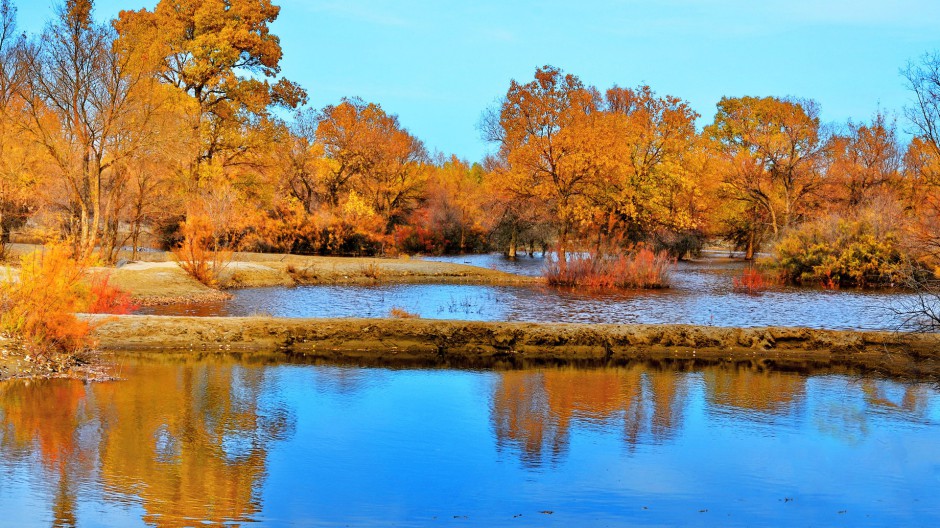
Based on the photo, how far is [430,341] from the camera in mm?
12641

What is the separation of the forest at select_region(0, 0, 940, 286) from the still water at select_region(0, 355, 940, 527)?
39.5 feet

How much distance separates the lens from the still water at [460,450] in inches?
227

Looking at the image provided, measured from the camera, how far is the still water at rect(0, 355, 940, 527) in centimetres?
577

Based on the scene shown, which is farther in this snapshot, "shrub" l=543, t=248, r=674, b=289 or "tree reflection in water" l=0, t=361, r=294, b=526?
"shrub" l=543, t=248, r=674, b=289

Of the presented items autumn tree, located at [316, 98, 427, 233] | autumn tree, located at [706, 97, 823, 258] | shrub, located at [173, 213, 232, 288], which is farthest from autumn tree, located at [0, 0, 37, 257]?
autumn tree, located at [706, 97, 823, 258]

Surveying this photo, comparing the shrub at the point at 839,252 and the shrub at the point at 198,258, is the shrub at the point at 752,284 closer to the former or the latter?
the shrub at the point at 839,252

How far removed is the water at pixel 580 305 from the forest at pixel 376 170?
2148 millimetres

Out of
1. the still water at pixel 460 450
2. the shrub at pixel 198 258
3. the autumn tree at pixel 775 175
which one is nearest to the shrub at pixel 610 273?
the shrub at pixel 198 258

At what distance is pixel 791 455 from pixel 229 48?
30963 mm

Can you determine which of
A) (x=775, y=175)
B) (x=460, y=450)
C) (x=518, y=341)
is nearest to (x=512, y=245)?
(x=775, y=175)

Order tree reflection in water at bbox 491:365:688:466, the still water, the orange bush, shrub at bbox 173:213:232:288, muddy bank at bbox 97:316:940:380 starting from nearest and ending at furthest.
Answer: the still water < tree reflection in water at bbox 491:365:688:466 < muddy bank at bbox 97:316:940:380 < the orange bush < shrub at bbox 173:213:232:288

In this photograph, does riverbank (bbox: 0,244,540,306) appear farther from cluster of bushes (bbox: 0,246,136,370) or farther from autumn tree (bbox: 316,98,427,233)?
autumn tree (bbox: 316,98,427,233)

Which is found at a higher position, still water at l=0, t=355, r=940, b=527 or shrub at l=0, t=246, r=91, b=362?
shrub at l=0, t=246, r=91, b=362

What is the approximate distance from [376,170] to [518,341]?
3813cm
